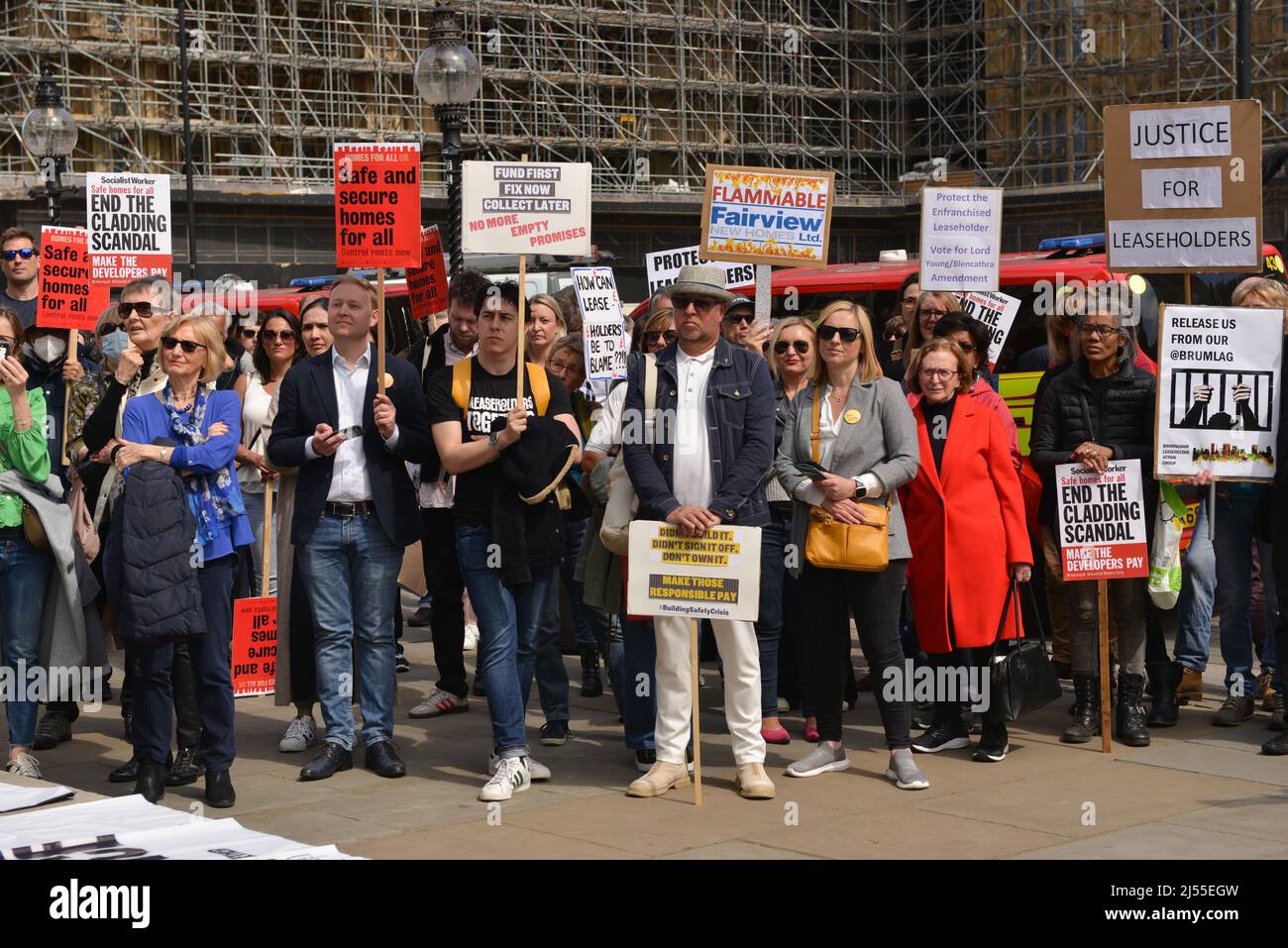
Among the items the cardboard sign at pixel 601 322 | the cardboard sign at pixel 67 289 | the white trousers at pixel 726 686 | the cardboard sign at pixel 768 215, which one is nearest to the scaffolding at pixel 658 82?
the cardboard sign at pixel 601 322

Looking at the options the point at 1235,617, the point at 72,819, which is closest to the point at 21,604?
the point at 72,819

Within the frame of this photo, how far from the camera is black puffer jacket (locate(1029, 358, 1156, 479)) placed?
8.44 metres

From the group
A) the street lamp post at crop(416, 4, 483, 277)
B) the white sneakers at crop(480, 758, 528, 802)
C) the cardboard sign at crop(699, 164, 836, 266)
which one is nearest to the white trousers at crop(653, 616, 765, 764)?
the white sneakers at crop(480, 758, 528, 802)

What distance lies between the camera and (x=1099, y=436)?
27.8 feet

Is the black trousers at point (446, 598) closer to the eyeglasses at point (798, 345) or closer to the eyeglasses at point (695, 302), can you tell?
the eyeglasses at point (798, 345)

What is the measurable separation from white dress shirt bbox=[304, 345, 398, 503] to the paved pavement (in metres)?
1.18

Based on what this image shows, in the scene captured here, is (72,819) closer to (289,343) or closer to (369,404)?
(369,404)

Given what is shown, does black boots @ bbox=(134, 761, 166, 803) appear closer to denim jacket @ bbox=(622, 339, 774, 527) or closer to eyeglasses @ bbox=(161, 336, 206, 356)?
eyeglasses @ bbox=(161, 336, 206, 356)

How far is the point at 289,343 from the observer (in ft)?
31.3

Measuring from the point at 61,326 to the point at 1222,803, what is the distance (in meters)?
6.12

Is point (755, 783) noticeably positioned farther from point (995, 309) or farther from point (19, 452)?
point (995, 309)

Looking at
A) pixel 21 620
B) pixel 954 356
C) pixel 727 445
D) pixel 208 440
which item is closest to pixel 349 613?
pixel 208 440

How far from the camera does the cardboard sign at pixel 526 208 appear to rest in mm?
8102

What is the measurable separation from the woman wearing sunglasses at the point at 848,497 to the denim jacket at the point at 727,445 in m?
0.36
